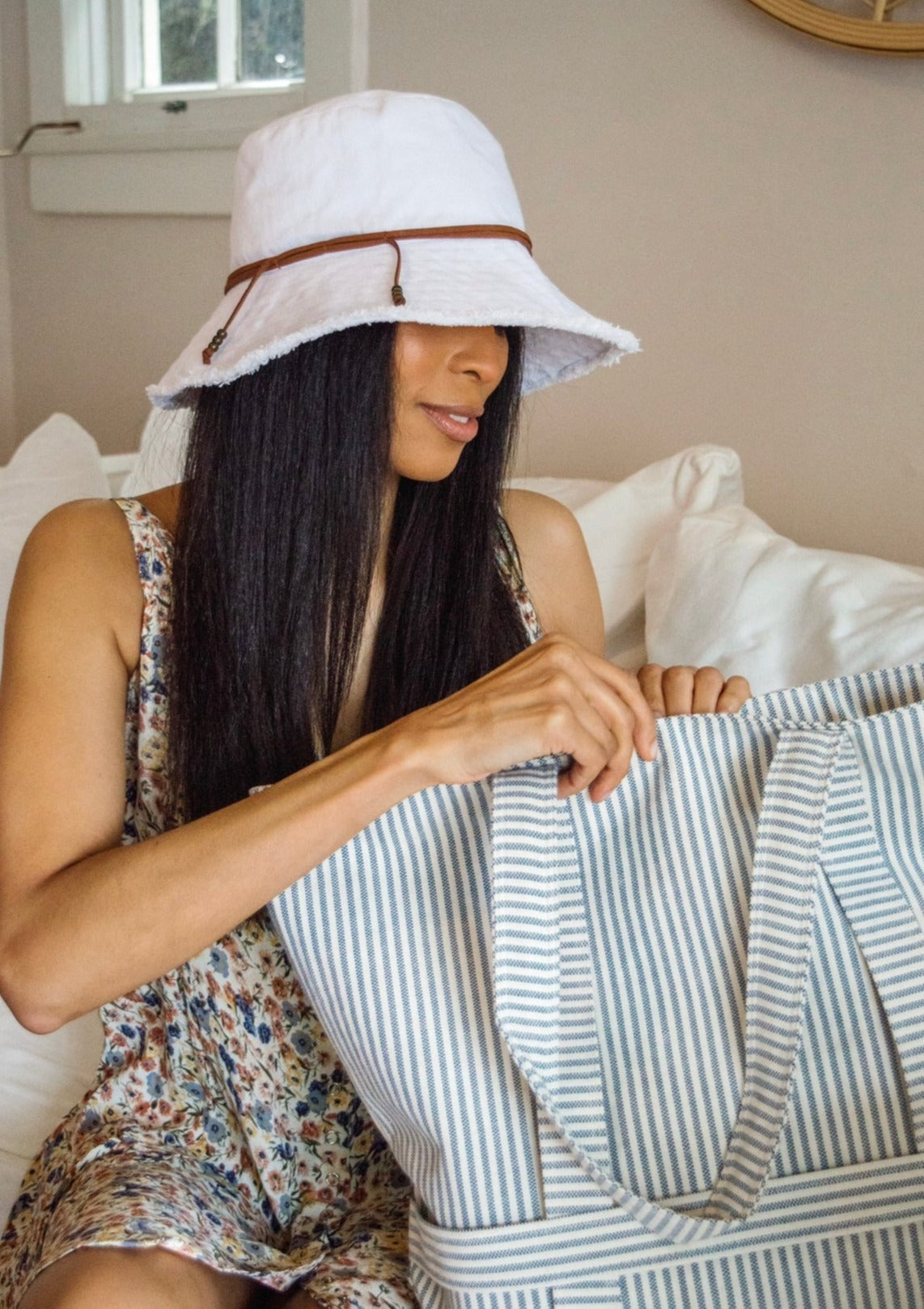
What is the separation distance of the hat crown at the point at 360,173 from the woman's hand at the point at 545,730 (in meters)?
0.33

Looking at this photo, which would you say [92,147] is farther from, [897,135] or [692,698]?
[692,698]

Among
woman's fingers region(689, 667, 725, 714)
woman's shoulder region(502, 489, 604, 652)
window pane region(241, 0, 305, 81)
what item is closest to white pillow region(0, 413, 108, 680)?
woman's shoulder region(502, 489, 604, 652)

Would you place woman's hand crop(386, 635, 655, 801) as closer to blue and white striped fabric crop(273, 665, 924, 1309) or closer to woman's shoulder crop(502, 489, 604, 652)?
blue and white striped fabric crop(273, 665, 924, 1309)

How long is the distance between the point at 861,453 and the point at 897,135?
302 mm

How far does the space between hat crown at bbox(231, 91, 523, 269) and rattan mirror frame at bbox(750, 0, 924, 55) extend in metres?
0.55

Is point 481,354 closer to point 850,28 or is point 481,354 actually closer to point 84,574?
point 84,574

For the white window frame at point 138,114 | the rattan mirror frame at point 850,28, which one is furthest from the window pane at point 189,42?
the rattan mirror frame at point 850,28

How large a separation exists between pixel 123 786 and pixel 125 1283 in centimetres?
29

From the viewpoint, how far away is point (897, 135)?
124 centimetres

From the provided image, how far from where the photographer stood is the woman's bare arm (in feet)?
2.27

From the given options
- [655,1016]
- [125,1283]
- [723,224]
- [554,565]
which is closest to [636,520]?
[554,565]

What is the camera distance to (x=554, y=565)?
1.13 metres

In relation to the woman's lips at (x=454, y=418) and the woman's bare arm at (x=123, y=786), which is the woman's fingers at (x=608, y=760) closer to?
the woman's bare arm at (x=123, y=786)

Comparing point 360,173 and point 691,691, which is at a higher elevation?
point 360,173
